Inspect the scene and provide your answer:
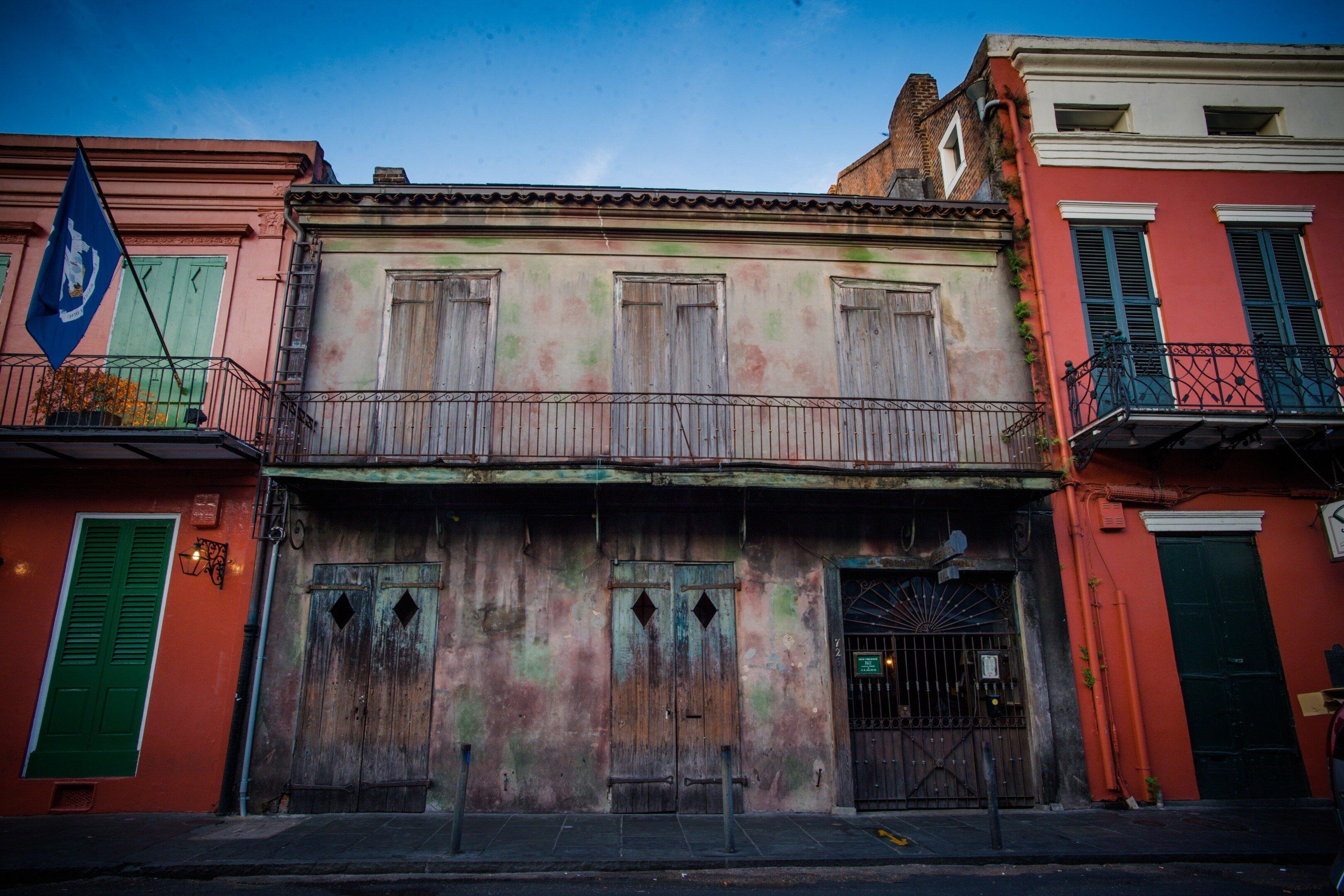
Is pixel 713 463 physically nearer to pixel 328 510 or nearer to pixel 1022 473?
pixel 1022 473

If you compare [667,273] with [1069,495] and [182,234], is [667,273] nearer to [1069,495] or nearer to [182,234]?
[1069,495]

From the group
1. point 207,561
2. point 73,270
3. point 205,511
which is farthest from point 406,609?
point 73,270

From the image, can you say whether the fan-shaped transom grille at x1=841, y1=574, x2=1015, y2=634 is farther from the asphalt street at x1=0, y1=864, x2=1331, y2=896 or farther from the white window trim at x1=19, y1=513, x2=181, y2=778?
the white window trim at x1=19, y1=513, x2=181, y2=778

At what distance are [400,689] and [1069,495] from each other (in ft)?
29.3

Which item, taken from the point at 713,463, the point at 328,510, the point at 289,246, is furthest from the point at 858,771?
the point at 289,246

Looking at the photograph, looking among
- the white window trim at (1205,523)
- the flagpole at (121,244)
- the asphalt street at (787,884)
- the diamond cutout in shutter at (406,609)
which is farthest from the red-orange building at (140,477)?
the white window trim at (1205,523)

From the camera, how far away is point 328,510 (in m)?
9.50

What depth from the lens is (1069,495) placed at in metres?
9.74

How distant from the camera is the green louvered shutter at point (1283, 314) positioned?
9.88 m

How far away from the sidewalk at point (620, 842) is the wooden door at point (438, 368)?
4416 millimetres

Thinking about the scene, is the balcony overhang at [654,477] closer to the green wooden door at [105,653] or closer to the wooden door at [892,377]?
the wooden door at [892,377]

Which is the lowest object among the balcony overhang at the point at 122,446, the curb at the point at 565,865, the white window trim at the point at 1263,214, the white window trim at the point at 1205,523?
the curb at the point at 565,865

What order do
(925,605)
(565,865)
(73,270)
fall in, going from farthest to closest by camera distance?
(925,605)
(73,270)
(565,865)

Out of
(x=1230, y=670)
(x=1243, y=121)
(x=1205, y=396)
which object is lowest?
(x=1230, y=670)
